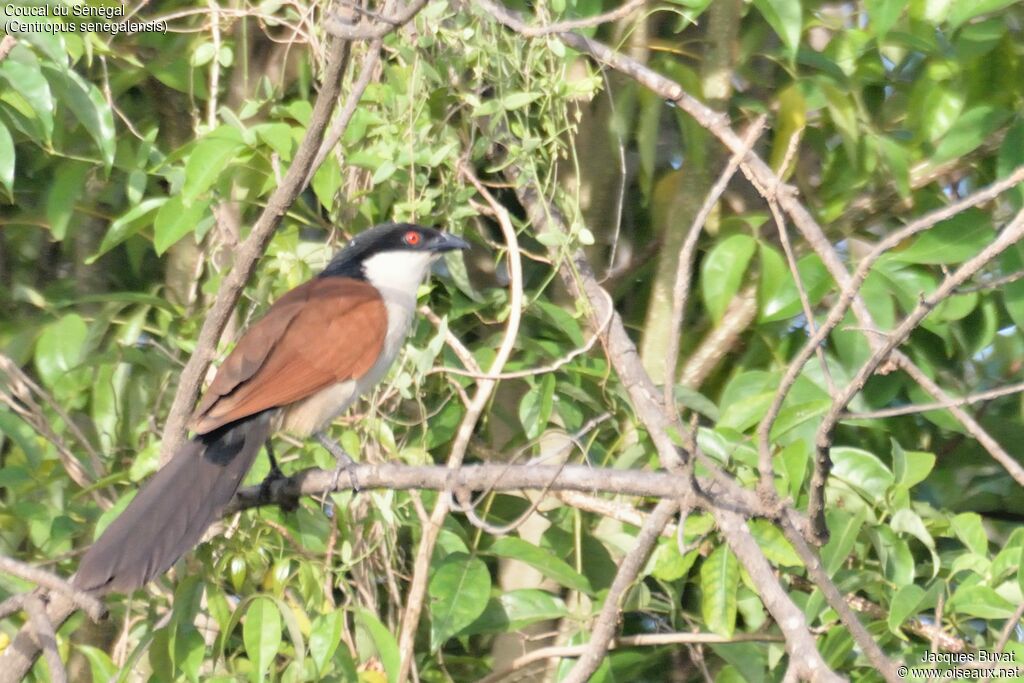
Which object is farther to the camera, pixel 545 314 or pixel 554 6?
pixel 545 314

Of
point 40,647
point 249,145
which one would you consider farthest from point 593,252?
point 40,647

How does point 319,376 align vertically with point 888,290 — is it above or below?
below

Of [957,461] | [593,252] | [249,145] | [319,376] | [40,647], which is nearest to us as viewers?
[40,647]

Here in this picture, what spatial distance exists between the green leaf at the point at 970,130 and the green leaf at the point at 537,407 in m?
0.90

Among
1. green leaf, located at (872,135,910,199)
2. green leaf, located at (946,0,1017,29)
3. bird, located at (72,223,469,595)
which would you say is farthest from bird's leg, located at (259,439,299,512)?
green leaf, located at (946,0,1017,29)

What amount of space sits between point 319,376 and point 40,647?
0.91 metres

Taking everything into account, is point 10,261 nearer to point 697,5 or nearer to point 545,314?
point 545,314

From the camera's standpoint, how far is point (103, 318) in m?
2.83

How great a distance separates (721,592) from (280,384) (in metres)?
1.01

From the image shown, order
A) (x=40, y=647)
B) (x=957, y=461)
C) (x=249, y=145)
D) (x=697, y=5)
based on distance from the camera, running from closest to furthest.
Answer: (x=40, y=647) < (x=697, y=5) < (x=249, y=145) < (x=957, y=461)

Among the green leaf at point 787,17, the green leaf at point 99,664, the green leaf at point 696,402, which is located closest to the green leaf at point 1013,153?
the green leaf at point 787,17

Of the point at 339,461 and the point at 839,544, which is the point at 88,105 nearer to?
the point at 339,461

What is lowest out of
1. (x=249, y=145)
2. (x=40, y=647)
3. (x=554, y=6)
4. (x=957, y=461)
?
(x=957, y=461)

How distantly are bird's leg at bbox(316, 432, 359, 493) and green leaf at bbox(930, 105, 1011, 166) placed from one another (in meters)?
1.31
